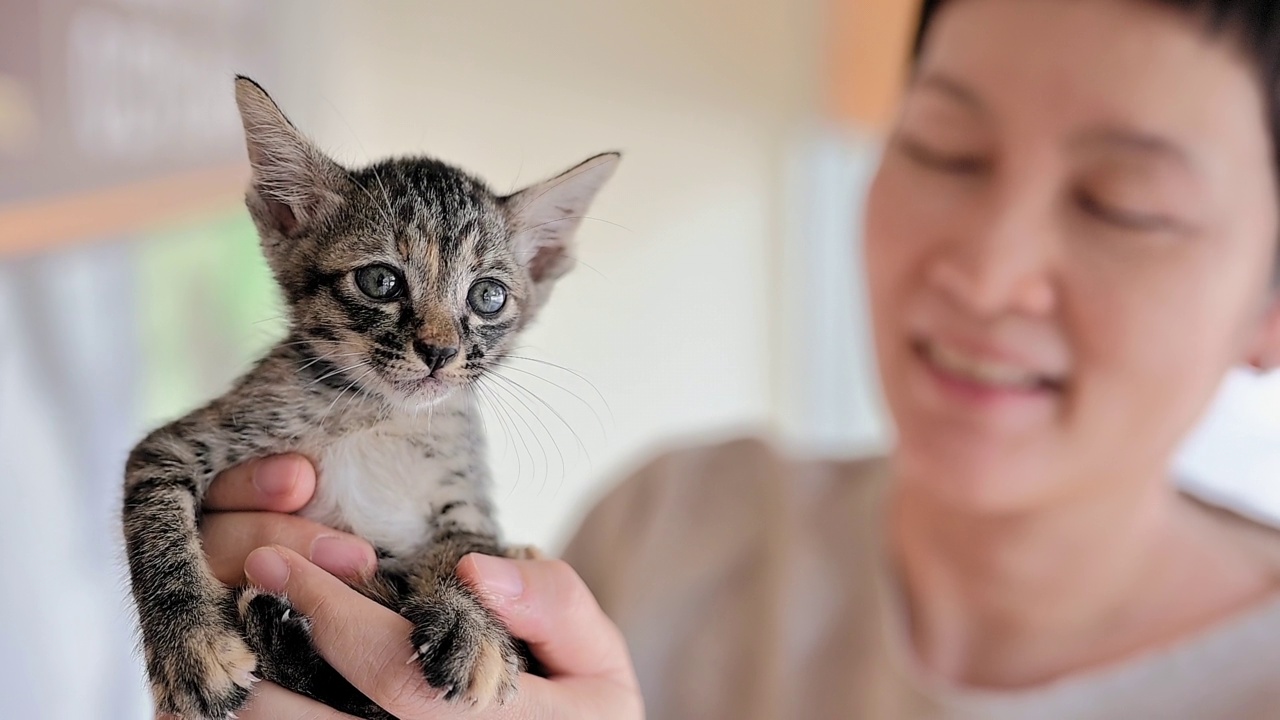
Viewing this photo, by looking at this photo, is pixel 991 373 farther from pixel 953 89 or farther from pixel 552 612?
pixel 552 612

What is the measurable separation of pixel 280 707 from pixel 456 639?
0.10 m

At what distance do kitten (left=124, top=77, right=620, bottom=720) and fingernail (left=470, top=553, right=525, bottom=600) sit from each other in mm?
16

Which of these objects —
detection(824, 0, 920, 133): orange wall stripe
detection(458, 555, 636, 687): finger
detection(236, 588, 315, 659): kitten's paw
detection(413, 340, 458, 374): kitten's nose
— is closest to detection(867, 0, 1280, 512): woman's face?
detection(458, 555, 636, 687): finger

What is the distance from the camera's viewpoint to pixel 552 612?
2.10 feet

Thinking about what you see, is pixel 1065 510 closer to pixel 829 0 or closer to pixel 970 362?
pixel 970 362

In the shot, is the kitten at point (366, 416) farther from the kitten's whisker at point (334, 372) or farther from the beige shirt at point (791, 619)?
the beige shirt at point (791, 619)

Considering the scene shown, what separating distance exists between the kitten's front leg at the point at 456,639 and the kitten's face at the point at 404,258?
109 mm

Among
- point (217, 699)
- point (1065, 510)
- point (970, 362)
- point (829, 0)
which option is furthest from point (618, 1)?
point (829, 0)

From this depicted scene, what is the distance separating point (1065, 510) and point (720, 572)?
23.2 inches

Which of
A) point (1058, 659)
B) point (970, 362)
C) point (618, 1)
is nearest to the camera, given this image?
point (970, 362)

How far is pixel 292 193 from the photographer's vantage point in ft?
1.80

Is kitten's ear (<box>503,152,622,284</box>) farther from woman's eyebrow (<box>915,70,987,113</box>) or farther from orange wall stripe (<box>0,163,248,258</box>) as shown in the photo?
woman's eyebrow (<box>915,70,987,113</box>)

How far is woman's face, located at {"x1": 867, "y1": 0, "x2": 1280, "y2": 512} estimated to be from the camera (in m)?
1.07

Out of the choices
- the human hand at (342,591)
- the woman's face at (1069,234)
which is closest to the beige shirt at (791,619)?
the woman's face at (1069,234)
